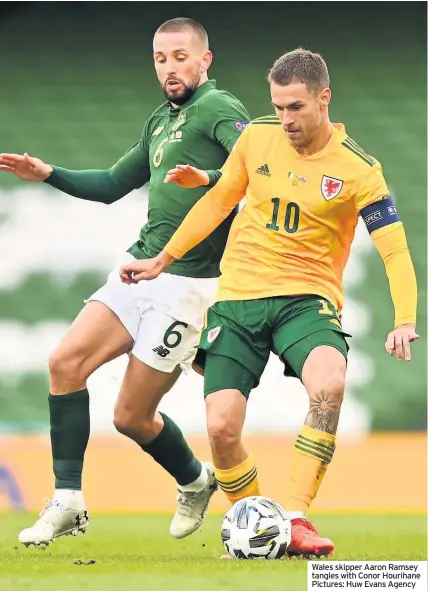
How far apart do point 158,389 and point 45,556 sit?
39.3 inches

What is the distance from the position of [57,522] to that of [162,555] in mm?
495

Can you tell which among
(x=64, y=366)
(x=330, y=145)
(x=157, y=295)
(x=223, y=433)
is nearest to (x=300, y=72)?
(x=330, y=145)

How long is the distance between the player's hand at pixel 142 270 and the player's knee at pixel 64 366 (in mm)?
Answer: 495

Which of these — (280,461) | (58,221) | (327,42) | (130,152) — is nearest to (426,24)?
(327,42)

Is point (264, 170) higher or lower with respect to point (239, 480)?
higher

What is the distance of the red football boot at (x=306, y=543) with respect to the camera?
16.1 ft

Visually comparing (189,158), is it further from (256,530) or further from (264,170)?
(256,530)

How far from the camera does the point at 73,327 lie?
5945 mm

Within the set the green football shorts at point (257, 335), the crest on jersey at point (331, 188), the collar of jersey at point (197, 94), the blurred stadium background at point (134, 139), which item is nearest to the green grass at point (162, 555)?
the green football shorts at point (257, 335)

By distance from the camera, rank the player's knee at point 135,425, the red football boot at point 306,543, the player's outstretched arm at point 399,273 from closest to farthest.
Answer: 1. the red football boot at point 306,543
2. the player's outstretched arm at point 399,273
3. the player's knee at point 135,425

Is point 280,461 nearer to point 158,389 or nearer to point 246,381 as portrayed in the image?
point 158,389

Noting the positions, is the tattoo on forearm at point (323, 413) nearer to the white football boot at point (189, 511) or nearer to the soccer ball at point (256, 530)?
the soccer ball at point (256, 530)

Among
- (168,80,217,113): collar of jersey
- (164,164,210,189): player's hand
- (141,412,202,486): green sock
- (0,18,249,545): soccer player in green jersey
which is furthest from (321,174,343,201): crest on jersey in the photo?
(141,412,202,486): green sock

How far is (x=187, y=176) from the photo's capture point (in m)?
5.46
